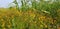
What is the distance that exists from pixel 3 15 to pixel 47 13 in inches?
38.8

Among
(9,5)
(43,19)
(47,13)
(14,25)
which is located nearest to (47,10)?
(47,13)

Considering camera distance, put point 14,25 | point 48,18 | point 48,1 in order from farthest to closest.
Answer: point 48,1, point 48,18, point 14,25

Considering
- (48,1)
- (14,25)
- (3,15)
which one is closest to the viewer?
(14,25)

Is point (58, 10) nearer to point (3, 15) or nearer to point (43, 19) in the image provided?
point (43, 19)

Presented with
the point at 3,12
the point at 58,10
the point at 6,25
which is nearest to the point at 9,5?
the point at 3,12

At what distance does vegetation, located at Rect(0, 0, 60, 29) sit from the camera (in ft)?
11.2

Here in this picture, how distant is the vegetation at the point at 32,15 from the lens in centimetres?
342

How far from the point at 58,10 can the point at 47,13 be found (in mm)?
240

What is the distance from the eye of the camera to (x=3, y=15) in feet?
12.0

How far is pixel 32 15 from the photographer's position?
11.8ft

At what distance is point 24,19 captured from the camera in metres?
3.45

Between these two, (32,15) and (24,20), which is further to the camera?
(32,15)

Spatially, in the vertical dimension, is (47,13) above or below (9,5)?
below

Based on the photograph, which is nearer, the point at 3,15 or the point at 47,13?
the point at 3,15
